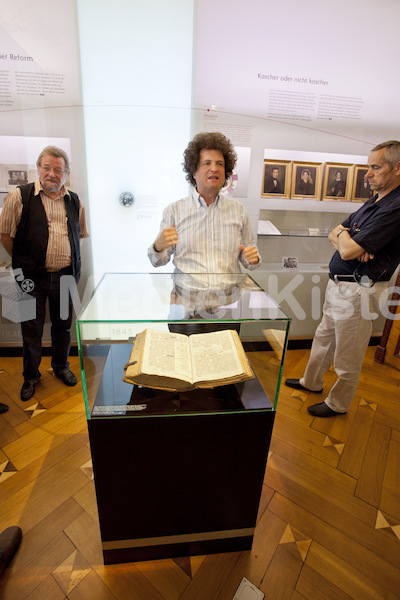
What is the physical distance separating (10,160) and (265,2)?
2.51 meters

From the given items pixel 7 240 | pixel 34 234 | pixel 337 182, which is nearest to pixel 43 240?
pixel 34 234

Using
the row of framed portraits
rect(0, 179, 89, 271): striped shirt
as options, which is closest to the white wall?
rect(0, 179, 89, 271): striped shirt

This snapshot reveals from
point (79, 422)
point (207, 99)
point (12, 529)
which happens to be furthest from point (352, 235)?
point (12, 529)

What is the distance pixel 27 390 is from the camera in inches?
104

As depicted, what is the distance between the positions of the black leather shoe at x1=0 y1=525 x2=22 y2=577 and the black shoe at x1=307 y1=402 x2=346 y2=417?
6.54 feet

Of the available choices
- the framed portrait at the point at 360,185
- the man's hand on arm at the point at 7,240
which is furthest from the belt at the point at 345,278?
the man's hand on arm at the point at 7,240

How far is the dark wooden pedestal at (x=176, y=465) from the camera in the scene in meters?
1.21

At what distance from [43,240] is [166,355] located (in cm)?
182

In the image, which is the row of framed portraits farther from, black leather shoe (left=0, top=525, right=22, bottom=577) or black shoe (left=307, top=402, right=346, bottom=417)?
black leather shoe (left=0, top=525, right=22, bottom=577)

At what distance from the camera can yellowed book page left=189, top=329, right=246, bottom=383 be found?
1.14 metres

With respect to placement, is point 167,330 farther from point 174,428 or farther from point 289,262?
point 289,262

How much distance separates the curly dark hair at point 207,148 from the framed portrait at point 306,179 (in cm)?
133

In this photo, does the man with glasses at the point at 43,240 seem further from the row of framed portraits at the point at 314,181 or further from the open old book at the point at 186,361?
the row of framed portraits at the point at 314,181

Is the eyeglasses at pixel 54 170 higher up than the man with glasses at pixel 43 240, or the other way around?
the eyeglasses at pixel 54 170
